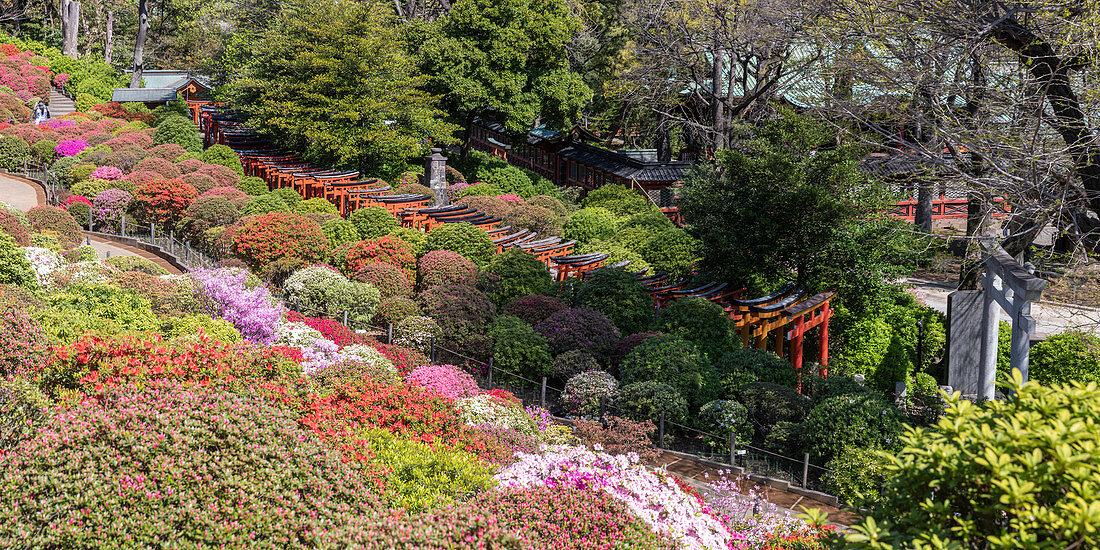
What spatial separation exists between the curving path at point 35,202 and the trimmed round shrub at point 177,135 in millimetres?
7081

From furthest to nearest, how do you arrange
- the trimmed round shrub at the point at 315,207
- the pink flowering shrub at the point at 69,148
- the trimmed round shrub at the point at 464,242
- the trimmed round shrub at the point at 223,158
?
the pink flowering shrub at the point at 69,148, the trimmed round shrub at the point at 223,158, the trimmed round shrub at the point at 315,207, the trimmed round shrub at the point at 464,242

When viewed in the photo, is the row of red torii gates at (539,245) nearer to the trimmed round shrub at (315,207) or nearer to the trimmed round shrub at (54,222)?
the trimmed round shrub at (315,207)

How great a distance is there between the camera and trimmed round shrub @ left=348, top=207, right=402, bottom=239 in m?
24.3

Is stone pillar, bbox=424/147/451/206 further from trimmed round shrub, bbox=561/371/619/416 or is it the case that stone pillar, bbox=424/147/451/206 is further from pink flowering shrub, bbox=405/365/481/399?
pink flowering shrub, bbox=405/365/481/399

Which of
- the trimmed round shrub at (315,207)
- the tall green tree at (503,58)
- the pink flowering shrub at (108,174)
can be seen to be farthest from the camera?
the tall green tree at (503,58)

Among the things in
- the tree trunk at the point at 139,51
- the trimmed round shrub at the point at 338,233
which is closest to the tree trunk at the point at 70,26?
the tree trunk at the point at 139,51

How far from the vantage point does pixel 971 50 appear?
35.4ft

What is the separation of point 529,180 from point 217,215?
21187 millimetres

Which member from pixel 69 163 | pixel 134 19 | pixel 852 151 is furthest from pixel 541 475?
pixel 134 19

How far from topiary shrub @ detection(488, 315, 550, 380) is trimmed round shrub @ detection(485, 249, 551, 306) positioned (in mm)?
3307

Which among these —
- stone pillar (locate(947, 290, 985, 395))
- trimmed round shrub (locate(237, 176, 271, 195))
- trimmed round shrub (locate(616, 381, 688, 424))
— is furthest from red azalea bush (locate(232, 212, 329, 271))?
stone pillar (locate(947, 290, 985, 395))

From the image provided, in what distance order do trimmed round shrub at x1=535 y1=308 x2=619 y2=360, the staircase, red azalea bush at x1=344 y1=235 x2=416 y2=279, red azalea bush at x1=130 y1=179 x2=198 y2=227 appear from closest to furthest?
trimmed round shrub at x1=535 y1=308 x2=619 y2=360, red azalea bush at x1=344 y1=235 x2=416 y2=279, red azalea bush at x1=130 y1=179 x2=198 y2=227, the staircase

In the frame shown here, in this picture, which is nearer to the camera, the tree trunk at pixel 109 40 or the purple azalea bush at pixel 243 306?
the purple azalea bush at pixel 243 306

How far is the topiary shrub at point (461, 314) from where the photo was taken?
17458 mm
